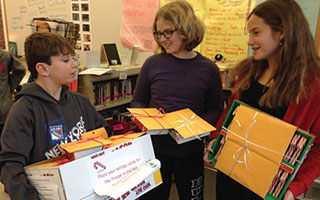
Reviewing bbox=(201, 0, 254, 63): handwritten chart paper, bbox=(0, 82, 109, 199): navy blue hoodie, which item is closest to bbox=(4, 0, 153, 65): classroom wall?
bbox=(201, 0, 254, 63): handwritten chart paper

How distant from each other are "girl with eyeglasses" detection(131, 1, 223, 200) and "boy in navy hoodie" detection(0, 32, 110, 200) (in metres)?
0.42

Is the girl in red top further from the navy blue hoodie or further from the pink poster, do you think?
the pink poster

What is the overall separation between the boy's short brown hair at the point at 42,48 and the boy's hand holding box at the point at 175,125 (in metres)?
0.51

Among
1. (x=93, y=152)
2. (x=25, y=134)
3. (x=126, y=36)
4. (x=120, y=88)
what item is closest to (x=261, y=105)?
(x=93, y=152)

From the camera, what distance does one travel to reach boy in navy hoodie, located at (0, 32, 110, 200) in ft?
3.15

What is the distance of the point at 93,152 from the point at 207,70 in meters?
0.76

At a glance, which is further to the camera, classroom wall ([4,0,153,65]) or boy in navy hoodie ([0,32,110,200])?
classroom wall ([4,0,153,65])

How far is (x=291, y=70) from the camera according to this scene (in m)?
1.03

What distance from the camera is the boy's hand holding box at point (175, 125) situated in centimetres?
105

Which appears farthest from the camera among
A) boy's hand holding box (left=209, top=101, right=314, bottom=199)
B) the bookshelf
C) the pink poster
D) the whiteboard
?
the whiteboard

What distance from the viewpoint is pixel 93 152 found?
2.96 ft

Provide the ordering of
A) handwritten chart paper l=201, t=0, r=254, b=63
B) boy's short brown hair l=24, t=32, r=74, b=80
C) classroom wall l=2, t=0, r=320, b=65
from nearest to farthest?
boy's short brown hair l=24, t=32, r=74, b=80, handwritten chart paper l=201, t=0, r=254, b=63, classroom wall l=2, t=0, r=320, b=65

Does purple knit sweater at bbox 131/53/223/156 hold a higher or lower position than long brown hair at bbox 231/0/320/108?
lower

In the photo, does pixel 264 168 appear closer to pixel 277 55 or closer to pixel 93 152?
pixel 277 55
